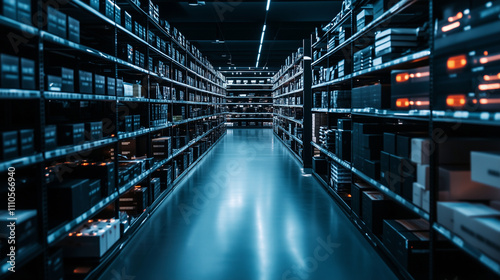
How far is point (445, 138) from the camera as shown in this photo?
225cm

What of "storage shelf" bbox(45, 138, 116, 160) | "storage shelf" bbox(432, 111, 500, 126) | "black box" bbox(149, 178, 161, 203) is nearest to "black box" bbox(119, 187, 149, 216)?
"black box" bbox(149, 178, 161, 203)

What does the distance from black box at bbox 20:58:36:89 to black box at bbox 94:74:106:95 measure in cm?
90

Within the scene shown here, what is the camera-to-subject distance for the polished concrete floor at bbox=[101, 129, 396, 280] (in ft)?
9.08

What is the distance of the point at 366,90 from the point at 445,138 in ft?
4.44

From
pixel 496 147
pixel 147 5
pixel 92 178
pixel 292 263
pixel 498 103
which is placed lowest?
pixel 292 263

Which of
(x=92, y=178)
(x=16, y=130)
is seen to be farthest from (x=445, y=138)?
(x=92, y=178)

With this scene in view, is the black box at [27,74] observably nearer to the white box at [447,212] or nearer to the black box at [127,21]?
the black box at [127,21]

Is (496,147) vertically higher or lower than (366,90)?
lower

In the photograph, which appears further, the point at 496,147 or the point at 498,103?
the point at 496,147

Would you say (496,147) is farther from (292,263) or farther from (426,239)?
(292,263)

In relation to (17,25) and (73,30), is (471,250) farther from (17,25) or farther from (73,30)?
(73,30)

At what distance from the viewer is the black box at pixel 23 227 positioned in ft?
6.19

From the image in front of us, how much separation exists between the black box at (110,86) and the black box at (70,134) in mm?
626

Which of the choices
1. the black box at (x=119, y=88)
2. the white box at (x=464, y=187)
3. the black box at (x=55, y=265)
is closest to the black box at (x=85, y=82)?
the black box at (x=119, y=88)
